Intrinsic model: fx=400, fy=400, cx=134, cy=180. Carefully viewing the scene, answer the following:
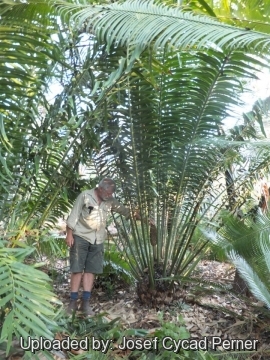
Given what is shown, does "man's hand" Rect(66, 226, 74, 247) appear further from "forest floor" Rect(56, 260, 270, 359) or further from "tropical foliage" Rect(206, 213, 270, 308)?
"tropical foliage" Rect(206, 213, 270, 308)

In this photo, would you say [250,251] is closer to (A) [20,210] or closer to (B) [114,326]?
(B) [114,326]

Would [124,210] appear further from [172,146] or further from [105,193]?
[172,146]

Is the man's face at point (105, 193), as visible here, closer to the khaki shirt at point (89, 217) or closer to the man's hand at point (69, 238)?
the khaki shirt at point (89, 217)

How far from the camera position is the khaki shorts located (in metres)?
3.08

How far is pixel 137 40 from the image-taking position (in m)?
1.68

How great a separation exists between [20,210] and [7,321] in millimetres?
1386

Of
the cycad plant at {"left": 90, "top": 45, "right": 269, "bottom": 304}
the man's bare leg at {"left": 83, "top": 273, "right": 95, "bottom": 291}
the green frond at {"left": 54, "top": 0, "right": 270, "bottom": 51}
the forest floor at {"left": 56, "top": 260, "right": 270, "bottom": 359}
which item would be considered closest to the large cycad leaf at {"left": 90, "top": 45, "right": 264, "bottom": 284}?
the cycad plant at {"left": 90, "top": 45, "right": 269, "bottom": 304}

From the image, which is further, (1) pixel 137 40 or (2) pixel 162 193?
(2) pixel 162 193

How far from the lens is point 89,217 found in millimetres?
3064

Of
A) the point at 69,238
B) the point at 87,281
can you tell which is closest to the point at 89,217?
the point at 69,238

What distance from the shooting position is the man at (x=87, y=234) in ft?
9.99

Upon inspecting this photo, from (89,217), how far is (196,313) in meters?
1.16

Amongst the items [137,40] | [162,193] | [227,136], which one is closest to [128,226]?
[162,193]

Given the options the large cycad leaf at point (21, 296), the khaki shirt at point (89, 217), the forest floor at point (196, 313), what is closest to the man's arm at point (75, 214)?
the khaki shirt at point (89, 217)
